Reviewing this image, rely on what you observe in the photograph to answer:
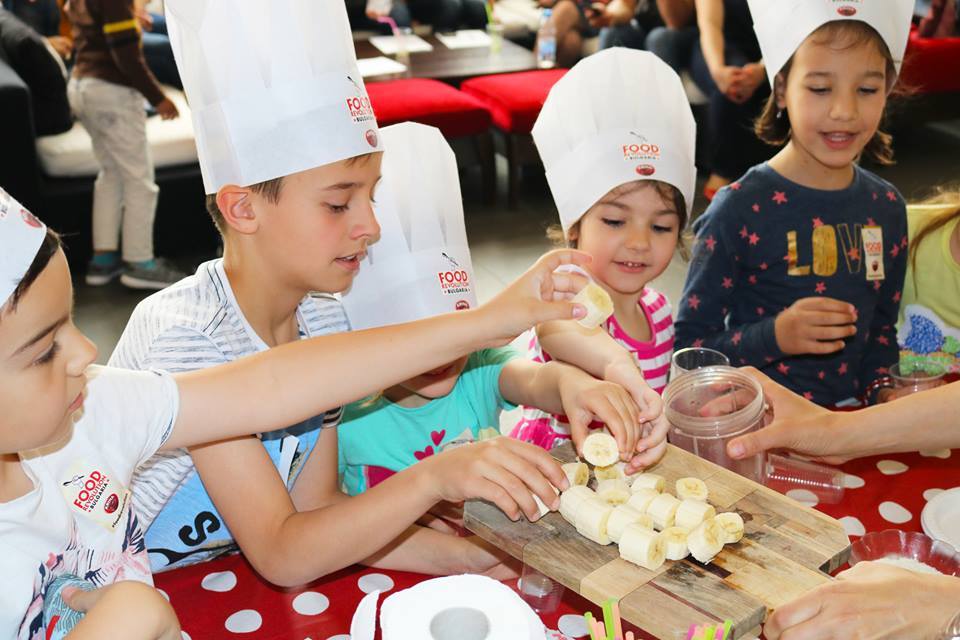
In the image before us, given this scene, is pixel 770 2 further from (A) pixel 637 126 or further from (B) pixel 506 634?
(B) pixel 506 634

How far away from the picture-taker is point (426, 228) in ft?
5.30

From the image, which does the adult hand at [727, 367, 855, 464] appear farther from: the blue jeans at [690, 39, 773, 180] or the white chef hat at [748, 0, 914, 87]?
the blue jeans at [690, 39, 773, 180]

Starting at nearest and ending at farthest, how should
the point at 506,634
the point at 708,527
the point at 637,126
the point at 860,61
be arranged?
the point at 506,634, the point at 708,527, the point at 637,126, the point at 860,61

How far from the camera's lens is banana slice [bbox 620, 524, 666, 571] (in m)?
1.09

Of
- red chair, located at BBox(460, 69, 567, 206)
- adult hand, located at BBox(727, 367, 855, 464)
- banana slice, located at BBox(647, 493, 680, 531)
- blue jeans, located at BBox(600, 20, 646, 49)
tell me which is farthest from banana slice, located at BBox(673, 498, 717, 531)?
blue jeans, located at BBox(600, 20, 646, 49)

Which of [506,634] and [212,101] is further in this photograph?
[212,101]

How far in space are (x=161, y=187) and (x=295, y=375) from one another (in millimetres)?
3444

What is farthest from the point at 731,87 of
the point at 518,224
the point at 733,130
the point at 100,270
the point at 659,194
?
the point at 659,194

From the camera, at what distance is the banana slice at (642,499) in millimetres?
A: 1184

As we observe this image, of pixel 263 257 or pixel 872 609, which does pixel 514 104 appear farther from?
pixel 872 609

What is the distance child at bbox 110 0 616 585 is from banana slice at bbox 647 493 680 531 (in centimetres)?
30

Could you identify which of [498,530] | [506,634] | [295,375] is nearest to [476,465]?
[498,530]

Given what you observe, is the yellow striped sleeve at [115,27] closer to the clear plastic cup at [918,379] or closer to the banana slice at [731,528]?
the clear plastic cup at [918,379]

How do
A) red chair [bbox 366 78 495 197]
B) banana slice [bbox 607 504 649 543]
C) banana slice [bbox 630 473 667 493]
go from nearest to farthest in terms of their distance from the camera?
banana slice [bbox 607 504 649 543] → banana slice [bbox 630 473 667 493] → red chair [bbox 366 78 495 197]
